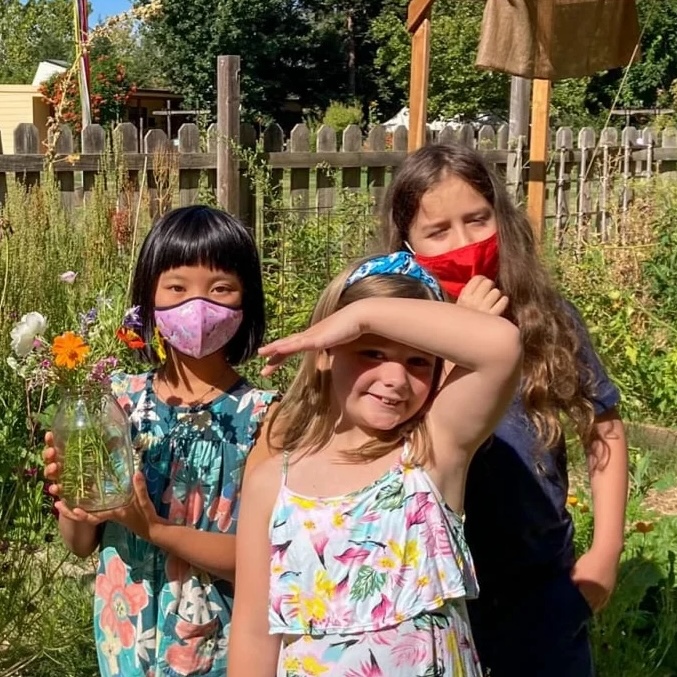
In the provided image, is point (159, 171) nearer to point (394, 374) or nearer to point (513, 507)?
point (513, 507)

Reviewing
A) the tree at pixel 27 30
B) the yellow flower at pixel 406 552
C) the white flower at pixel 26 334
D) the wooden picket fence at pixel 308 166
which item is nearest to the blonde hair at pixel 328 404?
the yellow flower at pixel 406 552

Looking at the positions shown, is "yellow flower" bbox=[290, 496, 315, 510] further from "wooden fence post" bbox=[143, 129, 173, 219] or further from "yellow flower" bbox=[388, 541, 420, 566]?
"wooden fence post" bbox=[143, 129, 173, 219]

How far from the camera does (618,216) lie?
773cm

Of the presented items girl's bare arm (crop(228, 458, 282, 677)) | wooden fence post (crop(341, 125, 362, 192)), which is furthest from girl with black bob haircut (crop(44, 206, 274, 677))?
wooden fence post (crop(341, 125, 362, 192))

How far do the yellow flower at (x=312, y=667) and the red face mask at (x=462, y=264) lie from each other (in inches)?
27.3

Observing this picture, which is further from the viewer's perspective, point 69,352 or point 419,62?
point 419,62

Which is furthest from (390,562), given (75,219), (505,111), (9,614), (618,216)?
(505,111)

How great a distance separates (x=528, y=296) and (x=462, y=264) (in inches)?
6.5

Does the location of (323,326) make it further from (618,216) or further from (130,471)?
(618,216)

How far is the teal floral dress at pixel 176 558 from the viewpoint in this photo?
5.95 feet

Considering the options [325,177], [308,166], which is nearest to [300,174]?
[308,166]

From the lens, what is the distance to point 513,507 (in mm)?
1830

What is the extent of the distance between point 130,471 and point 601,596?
36.8 inches

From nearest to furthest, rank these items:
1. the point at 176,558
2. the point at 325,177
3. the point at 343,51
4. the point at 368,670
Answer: the point at 368,670
the point at 176,558
the point at 325,177
the point at 343,51
